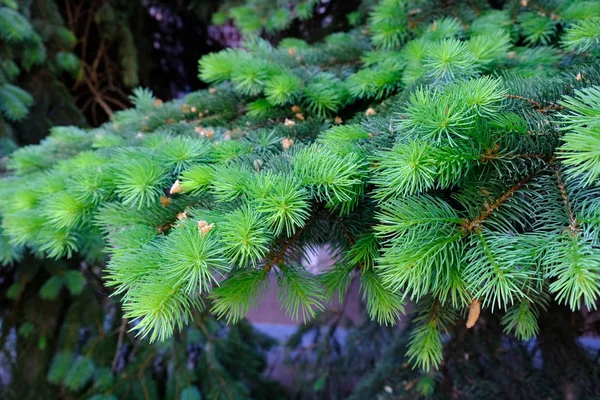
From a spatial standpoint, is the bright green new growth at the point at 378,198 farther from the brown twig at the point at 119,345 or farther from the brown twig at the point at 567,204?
the brown twig at the point at 119,345

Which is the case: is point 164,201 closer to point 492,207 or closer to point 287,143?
point 287,143

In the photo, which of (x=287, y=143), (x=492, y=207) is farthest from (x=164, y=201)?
(x=492, y=207)

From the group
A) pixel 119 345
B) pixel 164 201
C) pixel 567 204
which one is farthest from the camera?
pixel 119 345

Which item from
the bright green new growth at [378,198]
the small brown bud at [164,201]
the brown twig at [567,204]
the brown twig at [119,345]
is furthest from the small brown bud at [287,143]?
the brown twig at [119,345]

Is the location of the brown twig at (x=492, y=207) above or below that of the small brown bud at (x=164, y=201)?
above

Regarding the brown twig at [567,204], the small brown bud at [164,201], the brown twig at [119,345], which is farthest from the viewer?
the brown twig at [119,345]

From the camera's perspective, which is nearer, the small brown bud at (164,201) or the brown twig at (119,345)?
the small brown bud at (164,201)

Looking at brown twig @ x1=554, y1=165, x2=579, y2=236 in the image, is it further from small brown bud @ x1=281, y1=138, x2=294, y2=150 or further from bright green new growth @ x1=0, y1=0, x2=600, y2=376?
small brown bud @ x1=281, y1=138, x2=294, y2=150

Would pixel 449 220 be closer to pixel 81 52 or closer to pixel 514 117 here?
pixel 514 117
